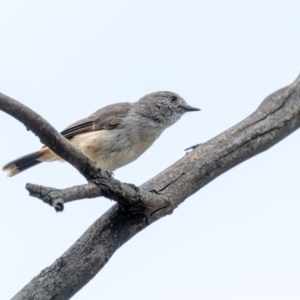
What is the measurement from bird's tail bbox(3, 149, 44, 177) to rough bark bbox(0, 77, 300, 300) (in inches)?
135

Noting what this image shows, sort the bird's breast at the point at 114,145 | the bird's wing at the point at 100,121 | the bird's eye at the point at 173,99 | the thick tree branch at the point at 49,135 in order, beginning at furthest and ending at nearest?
1. the bird's eye at the point at 173,99
2. the bird's wing at the point at 100,121
3. the bird's breast at the point at 114,145
4. the thick tree branch at the point at 49,135

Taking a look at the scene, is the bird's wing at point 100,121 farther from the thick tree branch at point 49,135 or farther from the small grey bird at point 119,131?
the thick tree branch at point 49,135

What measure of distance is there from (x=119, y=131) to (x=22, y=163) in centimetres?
132

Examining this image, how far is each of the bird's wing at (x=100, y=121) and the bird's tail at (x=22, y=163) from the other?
439mm

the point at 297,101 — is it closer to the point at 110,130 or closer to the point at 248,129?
the point at 248,129

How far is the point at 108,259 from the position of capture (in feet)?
15.0

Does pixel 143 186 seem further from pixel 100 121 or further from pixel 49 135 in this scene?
pixel 100 121

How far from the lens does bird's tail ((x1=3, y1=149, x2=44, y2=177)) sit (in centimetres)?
799

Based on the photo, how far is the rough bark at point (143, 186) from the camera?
426 centimetres

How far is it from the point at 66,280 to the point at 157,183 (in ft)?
3.19

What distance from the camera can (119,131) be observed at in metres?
7.57

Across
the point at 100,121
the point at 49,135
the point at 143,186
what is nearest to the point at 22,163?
the point at 100,121

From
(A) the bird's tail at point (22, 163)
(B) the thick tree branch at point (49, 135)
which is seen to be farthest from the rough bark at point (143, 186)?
(A) the bird's tail at point (22, 163)

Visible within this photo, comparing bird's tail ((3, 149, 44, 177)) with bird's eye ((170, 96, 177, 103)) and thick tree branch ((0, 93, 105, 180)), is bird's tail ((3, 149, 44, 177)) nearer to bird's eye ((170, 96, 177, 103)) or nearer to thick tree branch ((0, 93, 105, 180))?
bird's eye ((170, 96, 177, 103))
